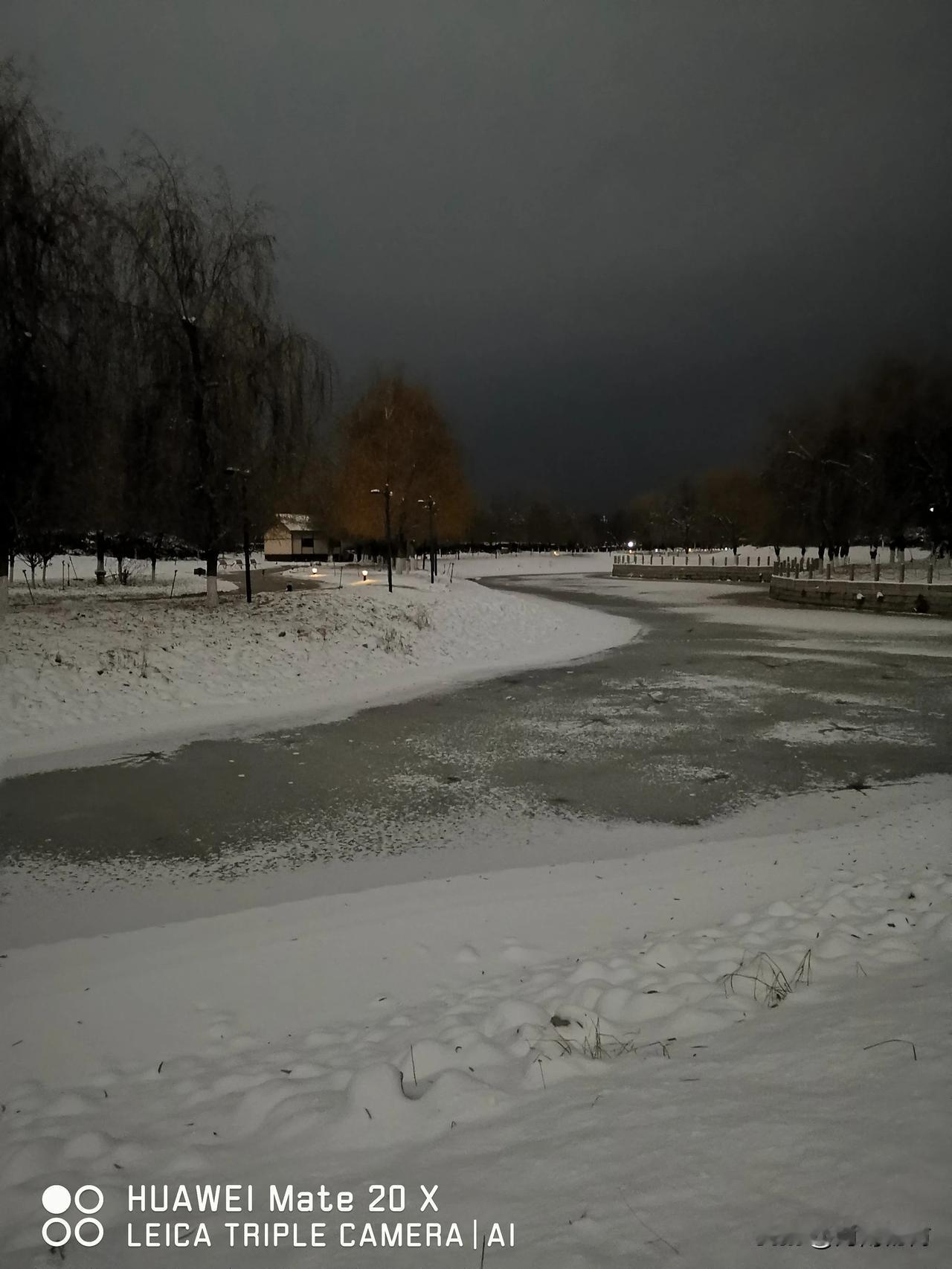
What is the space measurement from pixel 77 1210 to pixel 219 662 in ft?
40.1

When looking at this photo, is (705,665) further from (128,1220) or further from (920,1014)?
(128,1220)

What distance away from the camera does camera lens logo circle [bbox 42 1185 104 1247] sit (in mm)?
2562

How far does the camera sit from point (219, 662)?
14359 millimetres

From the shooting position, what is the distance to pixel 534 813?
763cm

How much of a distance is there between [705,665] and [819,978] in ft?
45.4

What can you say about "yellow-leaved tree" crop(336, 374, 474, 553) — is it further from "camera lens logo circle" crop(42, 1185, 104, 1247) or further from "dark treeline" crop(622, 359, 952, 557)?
"camera lens logo circle" crop(42, 1185, 104, 1247)

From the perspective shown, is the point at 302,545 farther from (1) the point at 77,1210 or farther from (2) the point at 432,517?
(1) the point at 77,1210

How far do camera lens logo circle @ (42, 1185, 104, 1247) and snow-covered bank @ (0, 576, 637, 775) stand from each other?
7.74 metres

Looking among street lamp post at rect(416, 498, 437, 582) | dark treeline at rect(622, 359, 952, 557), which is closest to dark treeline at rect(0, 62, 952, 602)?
street lamp post at rect(416, 498, 437, 582)

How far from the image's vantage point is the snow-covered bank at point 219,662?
450 inches

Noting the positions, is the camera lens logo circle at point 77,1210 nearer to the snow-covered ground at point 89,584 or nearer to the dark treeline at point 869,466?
the snow-covered ground at point 89,584

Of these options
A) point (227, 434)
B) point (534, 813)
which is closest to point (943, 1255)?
point (534, 813)

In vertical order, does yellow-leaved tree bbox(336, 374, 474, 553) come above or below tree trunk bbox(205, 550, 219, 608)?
above

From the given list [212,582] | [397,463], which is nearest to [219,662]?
[212,582]
